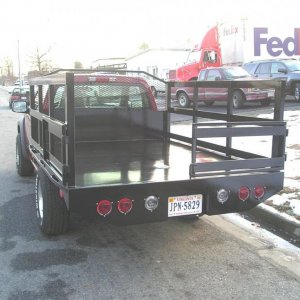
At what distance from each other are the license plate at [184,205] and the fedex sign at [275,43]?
1964 centimetres

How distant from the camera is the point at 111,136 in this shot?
6.60 metres

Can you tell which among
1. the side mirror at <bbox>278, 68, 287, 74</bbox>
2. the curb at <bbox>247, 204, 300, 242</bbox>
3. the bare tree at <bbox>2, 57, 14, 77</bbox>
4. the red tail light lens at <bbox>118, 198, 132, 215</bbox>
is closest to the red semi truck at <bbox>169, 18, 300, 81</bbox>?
the side mirror at <bbox>278, 68, 287, 74</bbox>

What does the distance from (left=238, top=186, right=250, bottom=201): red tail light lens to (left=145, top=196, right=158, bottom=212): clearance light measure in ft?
2.70

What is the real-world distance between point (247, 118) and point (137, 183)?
1566 mm

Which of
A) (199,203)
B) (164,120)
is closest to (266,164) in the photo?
(199,203)

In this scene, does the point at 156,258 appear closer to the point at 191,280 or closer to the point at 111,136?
the point at 191,280

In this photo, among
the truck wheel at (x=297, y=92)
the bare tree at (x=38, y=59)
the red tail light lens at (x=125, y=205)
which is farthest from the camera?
the bare tree at (x=38, y=59)

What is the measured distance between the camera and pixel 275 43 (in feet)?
75.3

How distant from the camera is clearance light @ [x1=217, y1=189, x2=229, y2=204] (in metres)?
4.24

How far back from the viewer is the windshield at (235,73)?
1861 centimetres

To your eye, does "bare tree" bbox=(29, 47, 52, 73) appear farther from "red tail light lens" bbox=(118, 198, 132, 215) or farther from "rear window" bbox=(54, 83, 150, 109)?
"red tail light lens" bbox=(118, 198, 132, 215)

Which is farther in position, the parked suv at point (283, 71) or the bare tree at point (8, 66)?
the bare tree at point (8, 66)

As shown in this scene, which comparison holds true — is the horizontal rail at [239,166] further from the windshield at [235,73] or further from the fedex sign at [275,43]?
the fedex sign at [275,43]

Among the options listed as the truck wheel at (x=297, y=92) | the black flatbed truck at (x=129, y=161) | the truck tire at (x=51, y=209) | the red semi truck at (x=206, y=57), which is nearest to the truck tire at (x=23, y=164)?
the black flatbed truck at (x=129, y=161)
